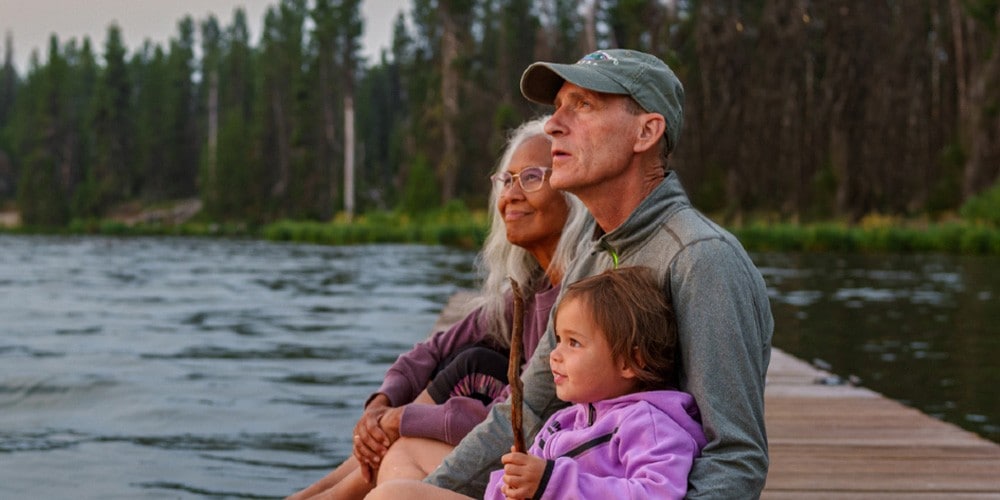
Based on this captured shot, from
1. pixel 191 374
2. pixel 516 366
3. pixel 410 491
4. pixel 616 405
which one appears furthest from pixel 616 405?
pixel 191 374

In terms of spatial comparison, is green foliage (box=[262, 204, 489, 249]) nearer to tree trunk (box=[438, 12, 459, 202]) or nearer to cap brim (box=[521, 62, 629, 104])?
tree trunk (box=[438, 12, 459, 202])

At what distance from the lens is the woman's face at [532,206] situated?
3098 mm

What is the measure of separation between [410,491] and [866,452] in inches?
105

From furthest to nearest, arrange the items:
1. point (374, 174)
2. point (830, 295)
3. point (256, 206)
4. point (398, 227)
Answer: point (374, 174), point (256, 206), point (398, 227), point (830, 295)

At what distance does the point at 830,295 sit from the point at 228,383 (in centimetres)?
871

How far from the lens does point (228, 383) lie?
784 cm

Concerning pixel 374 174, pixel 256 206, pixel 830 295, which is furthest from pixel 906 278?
pixel 374 174

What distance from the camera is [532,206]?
3109mm

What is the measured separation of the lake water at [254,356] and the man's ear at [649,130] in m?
3.13

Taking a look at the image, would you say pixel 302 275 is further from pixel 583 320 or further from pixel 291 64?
pixel 291 64

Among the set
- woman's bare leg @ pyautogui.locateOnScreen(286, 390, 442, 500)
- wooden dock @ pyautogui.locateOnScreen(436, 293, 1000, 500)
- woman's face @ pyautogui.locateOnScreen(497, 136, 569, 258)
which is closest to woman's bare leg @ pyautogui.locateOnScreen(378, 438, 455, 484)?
woman's bare leg @ pyautogui.locateOnScreen(286, 390, 442, 500)

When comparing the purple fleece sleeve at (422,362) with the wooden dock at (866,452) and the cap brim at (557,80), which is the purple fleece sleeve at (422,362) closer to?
the wooden dock at (866,452)

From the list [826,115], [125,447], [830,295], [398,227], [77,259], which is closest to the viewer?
[125,447]

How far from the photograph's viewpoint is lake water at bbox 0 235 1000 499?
18.1 ft
